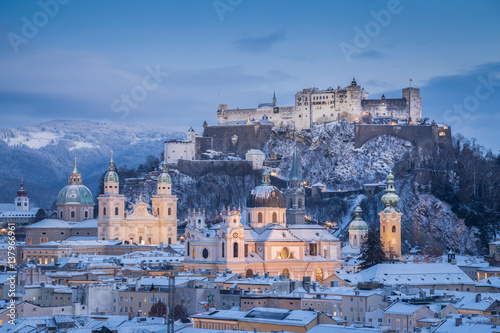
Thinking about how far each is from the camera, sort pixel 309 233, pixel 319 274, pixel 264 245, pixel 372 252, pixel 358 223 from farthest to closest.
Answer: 1. pixel 358 223
2. pixel 309 233
3. pixel 372 252
4. pixel 319 274
5. pixel 264 245

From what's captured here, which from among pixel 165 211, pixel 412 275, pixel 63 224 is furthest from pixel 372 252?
pixel 63 224

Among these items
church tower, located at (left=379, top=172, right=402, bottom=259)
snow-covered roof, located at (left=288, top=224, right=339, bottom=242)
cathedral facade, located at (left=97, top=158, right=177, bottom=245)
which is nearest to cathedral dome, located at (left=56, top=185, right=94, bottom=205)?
cathedral facade, located at (left=97, top=158, right=177, bottom=245)

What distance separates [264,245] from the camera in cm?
10375

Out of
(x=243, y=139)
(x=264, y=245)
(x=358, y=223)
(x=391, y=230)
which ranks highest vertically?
(x=243, y=139)

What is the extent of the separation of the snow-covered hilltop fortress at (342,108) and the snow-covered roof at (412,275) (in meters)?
59.0

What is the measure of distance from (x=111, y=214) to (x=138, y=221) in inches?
116

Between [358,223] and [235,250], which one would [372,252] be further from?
[358,223]

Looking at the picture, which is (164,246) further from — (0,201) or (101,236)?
(0,201)

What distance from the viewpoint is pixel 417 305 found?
66.9 metres

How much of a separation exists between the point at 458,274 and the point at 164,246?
36779mm

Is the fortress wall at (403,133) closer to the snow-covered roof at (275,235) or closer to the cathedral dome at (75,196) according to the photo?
the cathedral dome at (75,196)

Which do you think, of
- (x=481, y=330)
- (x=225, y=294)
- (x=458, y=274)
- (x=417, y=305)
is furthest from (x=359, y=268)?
(x=481, y=330)

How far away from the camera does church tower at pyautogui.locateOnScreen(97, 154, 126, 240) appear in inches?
4951

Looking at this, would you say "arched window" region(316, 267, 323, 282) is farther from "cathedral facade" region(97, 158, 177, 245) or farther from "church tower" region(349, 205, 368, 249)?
"cathedral facade" region(97, 158, 177, 245)
